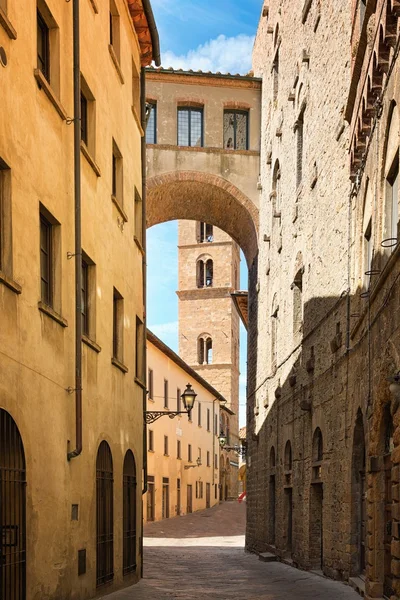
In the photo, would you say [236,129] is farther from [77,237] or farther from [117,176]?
[77,237]

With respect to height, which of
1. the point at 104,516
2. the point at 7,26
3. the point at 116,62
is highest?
the point at 116,62

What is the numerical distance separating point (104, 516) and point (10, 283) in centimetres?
599

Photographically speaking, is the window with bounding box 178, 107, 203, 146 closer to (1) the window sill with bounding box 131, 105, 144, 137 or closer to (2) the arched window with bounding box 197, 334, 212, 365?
(1) the window sill with bounding box 131, 105, 144, 137

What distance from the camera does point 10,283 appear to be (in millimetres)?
8383

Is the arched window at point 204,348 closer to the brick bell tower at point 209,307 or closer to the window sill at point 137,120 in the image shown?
the brick bell tower at point 209,307

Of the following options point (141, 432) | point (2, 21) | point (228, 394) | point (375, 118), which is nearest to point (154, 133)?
point (141, 432)

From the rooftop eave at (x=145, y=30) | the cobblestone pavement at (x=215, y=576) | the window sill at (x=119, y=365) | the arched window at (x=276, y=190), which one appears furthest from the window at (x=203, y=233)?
the window sill at (x=119, y=365)

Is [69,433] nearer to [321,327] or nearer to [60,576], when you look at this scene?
[60,576]

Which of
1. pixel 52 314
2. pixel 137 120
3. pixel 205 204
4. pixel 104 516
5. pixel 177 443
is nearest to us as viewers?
pixel 52 314

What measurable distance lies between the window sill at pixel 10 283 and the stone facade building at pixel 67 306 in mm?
31

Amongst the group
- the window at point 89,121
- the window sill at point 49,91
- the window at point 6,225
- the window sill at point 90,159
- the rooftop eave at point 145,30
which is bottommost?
the window at point 6,225

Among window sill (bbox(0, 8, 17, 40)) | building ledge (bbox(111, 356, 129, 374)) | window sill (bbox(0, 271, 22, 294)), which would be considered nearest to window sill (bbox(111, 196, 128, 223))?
building ledge (bbox(111, 356, 129, 374))

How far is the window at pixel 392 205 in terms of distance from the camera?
10211 millimetres

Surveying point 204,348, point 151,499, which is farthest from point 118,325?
point 204,348
